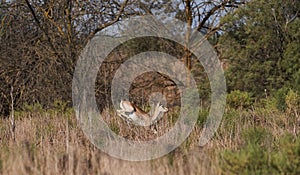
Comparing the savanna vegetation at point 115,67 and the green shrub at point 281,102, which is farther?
the green shrub at point 281,102

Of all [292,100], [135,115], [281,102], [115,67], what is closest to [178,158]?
[135,115]

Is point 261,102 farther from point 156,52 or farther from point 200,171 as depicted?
point 200,171

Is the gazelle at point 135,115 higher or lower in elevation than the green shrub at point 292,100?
lower

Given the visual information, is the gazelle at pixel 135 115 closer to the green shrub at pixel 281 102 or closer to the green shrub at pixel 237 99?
the green shrub at pixel 237 99

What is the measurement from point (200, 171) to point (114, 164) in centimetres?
77

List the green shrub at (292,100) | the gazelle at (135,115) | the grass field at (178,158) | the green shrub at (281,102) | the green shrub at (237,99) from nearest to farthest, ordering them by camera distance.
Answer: the grass field at (178,158), the gazelle at (135,115), the green shrub at (292,100), the green shrub at (281,102), the green shrub at (237,99)

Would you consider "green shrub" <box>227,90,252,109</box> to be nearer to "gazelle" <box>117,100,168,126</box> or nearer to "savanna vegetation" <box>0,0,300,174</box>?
"savanna vegetation" <box>0,0,300,174</box>

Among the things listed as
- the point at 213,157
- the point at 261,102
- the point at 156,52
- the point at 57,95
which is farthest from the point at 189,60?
the point at 213,157

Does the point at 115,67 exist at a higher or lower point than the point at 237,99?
higher

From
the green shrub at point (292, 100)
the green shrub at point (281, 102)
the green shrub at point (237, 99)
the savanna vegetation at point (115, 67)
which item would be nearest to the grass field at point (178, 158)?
the savanna vegetation at point (115, 67)

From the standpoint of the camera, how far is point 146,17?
34.6ft

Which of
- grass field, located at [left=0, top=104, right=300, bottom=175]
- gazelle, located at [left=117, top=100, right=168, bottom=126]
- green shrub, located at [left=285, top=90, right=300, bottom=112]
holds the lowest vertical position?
grass field, located at [left=0, top=104, right=300, bottom=175]

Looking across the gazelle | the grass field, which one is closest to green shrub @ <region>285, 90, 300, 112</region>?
the grass field

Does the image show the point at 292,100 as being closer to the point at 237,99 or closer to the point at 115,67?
the point at 237,99
